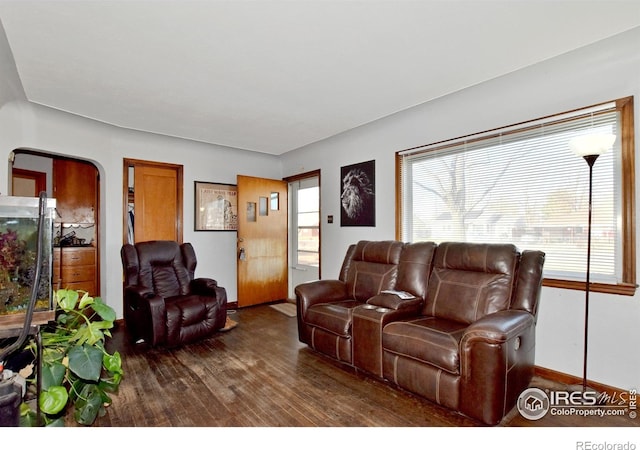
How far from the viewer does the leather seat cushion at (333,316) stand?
271 centimetres

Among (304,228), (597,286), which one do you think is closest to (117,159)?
(304,228)

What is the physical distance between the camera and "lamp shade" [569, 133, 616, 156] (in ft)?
6.66

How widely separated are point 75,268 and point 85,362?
4.02 metres

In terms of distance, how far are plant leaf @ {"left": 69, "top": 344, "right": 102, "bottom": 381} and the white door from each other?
3552 mm

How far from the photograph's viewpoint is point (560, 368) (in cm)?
247

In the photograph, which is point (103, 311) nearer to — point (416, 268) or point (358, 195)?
point (416, 268)

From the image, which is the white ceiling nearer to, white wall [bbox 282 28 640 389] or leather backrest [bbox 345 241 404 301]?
white wall [bbox 282 28 640 389]

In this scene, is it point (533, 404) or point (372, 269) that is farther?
point (372, 269)

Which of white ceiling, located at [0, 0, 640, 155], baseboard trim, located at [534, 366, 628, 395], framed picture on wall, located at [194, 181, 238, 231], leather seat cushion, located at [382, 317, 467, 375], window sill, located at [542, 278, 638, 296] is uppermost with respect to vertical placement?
white ceiling, located at [0, 0, 640, 155]

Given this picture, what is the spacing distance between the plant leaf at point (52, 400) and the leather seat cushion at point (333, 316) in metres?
1.89

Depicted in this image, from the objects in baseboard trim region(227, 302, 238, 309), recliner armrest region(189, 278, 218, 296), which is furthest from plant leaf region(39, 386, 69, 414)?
baseboard trim region(227, 302, 238, 309)

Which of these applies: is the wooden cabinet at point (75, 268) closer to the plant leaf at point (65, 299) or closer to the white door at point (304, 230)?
the white door at point (304, 230)

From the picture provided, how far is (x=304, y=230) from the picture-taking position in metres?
5.29
